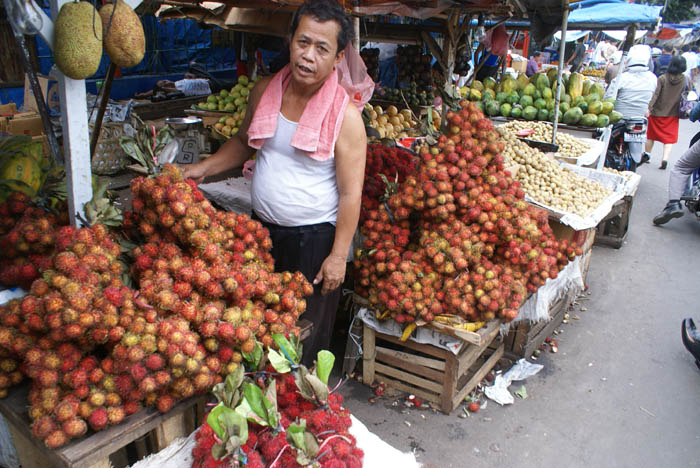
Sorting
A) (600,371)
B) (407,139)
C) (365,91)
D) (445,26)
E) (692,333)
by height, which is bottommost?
(600,371)

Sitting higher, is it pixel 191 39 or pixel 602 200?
pixel 191 39

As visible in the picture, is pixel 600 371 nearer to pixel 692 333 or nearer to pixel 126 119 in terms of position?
pixel 692 333

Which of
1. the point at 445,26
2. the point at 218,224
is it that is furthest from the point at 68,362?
the point at 445,26

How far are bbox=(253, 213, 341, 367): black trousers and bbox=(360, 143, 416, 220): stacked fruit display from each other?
597mm

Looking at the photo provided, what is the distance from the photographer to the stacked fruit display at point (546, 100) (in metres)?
6.00

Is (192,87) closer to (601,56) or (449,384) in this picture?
(449,384)

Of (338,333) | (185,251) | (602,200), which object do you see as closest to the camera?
(185,251)

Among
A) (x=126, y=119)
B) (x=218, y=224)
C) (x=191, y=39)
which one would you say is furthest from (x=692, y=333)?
(x=191, y=39)

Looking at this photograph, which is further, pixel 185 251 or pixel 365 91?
pixel 365 91

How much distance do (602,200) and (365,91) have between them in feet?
6.76

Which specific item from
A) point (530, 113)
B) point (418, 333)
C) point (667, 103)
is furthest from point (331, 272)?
point (667, 103)

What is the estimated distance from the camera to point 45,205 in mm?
1931

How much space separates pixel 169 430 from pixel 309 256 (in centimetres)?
105

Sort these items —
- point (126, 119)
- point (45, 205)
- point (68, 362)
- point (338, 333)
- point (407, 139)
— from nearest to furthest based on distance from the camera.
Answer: point (68, 362), point (45, 205), point (338, 333), point (407, 139), point (126, 119)
